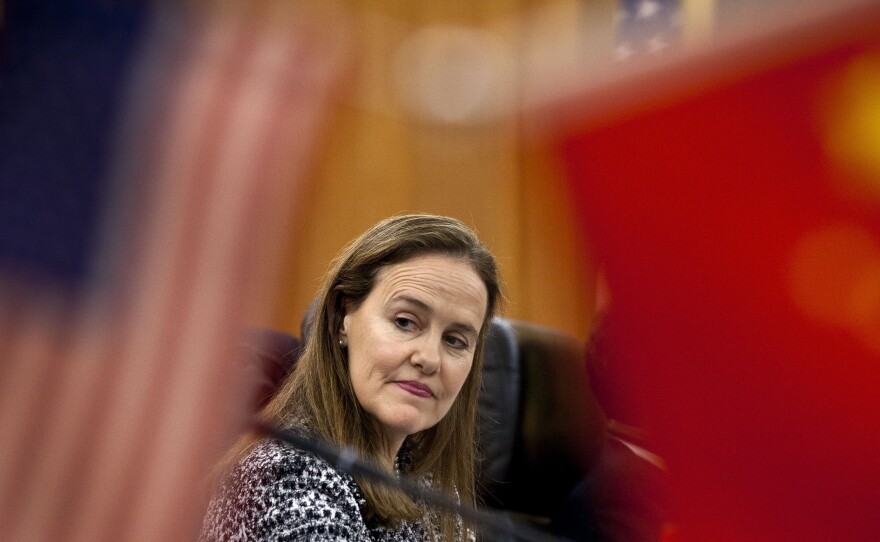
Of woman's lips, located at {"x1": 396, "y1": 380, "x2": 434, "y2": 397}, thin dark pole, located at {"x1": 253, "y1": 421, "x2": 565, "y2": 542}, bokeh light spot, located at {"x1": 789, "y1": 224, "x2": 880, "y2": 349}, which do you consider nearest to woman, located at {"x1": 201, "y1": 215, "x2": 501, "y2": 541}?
woman's lips, located at {"x1": 396, "y1": 380, "x2": 434, "y2": 397}

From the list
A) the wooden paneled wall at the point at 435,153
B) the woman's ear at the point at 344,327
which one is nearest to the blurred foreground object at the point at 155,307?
the wooden paneled wall at the point at 435,153

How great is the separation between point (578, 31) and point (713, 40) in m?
0.08

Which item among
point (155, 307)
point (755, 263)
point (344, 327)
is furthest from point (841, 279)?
point (344, 327)

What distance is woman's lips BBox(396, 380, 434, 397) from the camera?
39.8 inches

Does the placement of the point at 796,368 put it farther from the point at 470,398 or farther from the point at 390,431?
the point at 470,398

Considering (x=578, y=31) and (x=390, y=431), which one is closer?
(x=578, y=31)

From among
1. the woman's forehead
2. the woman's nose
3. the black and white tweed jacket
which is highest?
the woman's forehead

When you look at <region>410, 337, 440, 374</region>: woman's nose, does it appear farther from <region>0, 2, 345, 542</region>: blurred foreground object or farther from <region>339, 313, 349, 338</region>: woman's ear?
<region>0, 2, 345, 542</region>: blurred foreground object

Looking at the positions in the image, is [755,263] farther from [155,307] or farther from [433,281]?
[433,281]

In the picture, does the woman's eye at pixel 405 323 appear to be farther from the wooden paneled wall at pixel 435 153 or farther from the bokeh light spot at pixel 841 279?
the bokeh light spot at pixel 841 279

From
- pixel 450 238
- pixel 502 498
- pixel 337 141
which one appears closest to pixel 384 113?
pixel 337 141

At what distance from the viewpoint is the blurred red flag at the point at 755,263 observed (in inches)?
11.4

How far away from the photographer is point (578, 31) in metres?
0.40

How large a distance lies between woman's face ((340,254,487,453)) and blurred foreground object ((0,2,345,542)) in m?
0.61
